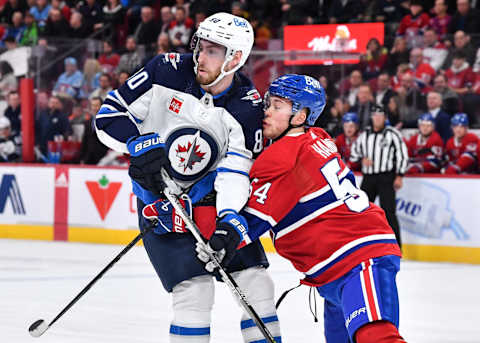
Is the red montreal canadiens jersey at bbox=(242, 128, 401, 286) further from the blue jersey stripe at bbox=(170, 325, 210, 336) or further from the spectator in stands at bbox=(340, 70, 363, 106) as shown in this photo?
the spectator in stands at bbox=(340, 70, 363, 106)

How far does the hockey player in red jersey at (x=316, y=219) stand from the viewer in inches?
115

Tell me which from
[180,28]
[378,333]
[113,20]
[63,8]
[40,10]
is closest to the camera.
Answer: [378,333]

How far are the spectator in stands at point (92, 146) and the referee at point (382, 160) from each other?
2751 mm

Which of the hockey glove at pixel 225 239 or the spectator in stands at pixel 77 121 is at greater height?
the hockey glove at pixel 225 239

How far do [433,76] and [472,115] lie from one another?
0.50m

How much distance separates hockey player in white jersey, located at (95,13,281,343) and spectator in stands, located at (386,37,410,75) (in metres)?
5.66

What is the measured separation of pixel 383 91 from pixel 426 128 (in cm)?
56

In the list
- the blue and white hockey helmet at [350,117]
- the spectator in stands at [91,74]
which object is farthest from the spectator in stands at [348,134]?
the spectator in stands at [91,74]

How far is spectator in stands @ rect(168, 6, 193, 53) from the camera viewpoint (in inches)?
438

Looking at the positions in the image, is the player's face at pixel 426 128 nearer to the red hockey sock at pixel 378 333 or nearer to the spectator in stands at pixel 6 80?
the spectator in stands at pixel 6 80

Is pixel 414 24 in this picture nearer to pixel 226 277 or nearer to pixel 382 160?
pixel 382 160

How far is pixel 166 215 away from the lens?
322 centimetres

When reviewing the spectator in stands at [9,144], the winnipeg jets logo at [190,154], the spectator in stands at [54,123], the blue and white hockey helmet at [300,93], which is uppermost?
the blue and white hockey helmet at [300,93]

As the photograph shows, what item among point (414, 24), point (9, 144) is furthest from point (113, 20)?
point (414, 24)
